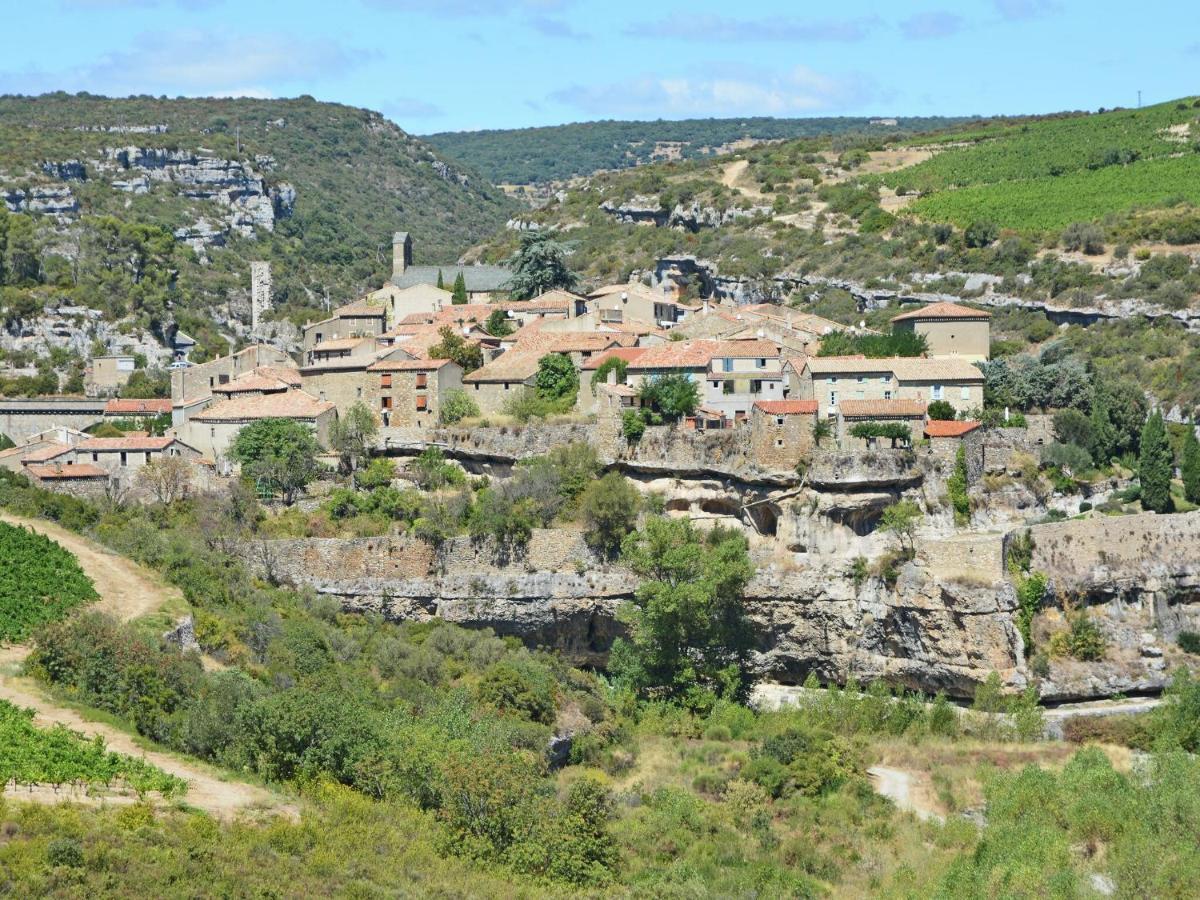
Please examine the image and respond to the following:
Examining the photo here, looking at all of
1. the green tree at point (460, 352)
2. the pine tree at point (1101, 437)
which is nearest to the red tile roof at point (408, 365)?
the green tree at point (460, 352)

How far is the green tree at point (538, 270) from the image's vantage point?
78.8 metres

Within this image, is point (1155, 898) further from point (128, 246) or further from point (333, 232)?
point (333, 232)

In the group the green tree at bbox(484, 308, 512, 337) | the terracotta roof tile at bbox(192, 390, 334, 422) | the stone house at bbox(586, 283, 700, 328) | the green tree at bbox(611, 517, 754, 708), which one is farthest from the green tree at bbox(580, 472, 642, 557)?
Answer: the stone house at bbox(586, 283, 700, 328)

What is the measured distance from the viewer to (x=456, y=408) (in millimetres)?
62156

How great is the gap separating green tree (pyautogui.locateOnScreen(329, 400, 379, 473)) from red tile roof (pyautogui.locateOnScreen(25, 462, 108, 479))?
24.6 ft

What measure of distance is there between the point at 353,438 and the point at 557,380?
702 centimetres

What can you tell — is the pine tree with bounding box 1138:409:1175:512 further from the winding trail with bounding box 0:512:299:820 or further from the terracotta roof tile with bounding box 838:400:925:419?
the winding trail with bounding box 0:512:299:820

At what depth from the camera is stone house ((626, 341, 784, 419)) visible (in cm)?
5950

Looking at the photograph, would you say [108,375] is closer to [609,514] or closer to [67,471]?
[67,471]

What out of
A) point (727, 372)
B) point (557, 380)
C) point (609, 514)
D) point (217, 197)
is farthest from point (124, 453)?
point (217, 197)

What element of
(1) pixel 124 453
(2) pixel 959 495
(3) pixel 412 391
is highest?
(3) pixel 412 391

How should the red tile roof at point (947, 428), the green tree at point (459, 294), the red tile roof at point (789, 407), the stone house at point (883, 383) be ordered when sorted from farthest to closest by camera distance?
the green tree at point (459, 294)
the stone house at point (883, 383)
the red tile roof at point (789, 407)
the red tile roof at point (947, 428)

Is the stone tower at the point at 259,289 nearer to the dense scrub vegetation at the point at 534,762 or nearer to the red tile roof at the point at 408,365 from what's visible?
the red tile roof at the point at 408,365

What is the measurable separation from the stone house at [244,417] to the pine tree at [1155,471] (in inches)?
1027
